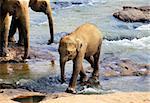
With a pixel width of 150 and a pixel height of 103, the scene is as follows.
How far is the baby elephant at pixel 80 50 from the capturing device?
7.85 m

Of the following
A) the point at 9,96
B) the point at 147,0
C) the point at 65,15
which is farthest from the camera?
the point at 147,0

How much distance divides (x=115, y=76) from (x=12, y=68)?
1732 mm

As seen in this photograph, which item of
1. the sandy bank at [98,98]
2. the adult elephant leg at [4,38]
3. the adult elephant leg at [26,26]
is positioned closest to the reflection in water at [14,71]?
the adult elephant leg at [26,26]

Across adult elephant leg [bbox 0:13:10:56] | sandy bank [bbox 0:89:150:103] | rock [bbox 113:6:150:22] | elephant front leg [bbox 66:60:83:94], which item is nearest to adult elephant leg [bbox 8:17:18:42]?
adult elephant leg [bbox 0:13:10:56]

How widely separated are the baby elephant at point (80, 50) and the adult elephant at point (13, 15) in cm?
118

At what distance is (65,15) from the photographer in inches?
698

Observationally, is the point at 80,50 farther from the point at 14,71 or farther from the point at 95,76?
the point at 14,71

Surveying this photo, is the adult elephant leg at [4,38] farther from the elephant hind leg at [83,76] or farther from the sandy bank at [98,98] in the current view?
the sandy bank at [98,98]

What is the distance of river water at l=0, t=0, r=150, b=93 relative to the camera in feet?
30.3

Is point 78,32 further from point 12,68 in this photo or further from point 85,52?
point 12,68

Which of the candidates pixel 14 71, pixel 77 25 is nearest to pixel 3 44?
pixel 14 71

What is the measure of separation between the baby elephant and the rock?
25.1 ft

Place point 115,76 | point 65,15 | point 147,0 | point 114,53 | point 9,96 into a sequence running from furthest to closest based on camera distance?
point 147,0
point 65,15
point 114,53
point 115,76
point 9,96

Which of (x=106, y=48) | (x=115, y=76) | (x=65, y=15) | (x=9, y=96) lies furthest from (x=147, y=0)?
(x=9, y=96)
